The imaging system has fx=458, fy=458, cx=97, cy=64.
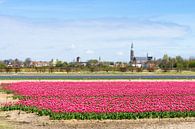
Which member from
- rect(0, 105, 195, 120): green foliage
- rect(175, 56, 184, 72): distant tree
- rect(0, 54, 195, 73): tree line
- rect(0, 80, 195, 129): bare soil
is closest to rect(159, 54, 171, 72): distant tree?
rect(0, 54, 195, 73): tree line

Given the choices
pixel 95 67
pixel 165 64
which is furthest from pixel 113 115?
pixel 165 64

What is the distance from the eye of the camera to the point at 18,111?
23.8m

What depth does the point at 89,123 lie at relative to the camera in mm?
19703

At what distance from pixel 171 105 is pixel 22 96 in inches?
450

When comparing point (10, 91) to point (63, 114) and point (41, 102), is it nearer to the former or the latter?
point (41, 102)

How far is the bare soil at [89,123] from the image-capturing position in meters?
18.4

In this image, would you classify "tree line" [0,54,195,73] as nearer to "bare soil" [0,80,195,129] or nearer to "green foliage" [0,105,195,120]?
"green foliage" [0,105,195,120]

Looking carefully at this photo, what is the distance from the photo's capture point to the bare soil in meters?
18.4

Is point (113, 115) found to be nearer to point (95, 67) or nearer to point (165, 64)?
point (95, 67)

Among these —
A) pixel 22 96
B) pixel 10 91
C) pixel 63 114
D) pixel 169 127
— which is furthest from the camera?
pixel 10 91

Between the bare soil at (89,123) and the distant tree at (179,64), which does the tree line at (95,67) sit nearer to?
the distant tree at (179,64)

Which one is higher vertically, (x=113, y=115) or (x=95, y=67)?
(x=95, y=67)

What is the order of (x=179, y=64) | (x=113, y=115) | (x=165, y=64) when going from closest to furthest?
(x=113, y=115), (x=179, y=64), (x=165, y=64)

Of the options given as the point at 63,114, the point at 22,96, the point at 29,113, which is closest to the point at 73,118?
the point at 63,114
